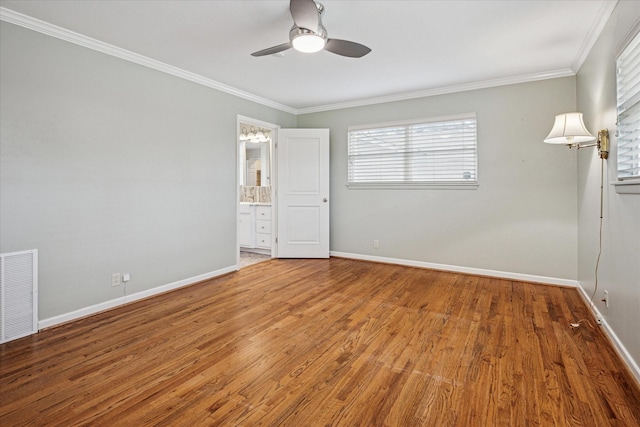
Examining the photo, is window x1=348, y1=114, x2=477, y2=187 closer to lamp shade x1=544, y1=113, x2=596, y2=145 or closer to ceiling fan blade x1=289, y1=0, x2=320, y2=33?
lamp shade x1=544, y1=113, x2=596, y2=145

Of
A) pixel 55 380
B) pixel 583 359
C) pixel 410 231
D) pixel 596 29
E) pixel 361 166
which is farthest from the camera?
pixel 361 166

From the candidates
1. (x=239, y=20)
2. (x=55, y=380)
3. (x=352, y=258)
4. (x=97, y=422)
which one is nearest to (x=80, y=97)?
(x=239, y=20)

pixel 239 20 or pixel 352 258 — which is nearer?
pixel 239 20

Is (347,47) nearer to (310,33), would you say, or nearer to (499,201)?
(310,33)

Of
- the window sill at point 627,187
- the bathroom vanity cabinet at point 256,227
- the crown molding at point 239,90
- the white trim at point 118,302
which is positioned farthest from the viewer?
the bathroom vanity cabinet at point 256,227

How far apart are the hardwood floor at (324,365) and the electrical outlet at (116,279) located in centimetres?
27

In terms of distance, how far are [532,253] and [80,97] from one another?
508 centimetres

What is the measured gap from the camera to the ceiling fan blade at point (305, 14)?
2100mm

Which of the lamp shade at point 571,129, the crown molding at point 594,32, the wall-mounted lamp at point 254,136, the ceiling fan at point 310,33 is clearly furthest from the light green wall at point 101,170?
the crown molding at point 594,32

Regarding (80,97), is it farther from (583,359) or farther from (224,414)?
(583,359)

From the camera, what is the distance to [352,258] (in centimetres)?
539

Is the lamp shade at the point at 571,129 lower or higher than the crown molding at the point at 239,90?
lower

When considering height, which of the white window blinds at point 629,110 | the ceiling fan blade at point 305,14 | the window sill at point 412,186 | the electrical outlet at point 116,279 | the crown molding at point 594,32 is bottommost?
the electrical outlet at point 116,279

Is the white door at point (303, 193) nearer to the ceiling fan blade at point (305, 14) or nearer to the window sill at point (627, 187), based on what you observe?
the ceiling fan blade at point (305, 14)
